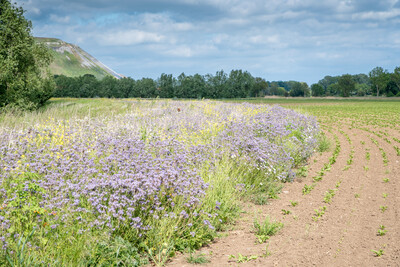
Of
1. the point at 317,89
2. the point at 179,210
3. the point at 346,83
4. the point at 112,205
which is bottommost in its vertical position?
the point at 179,210

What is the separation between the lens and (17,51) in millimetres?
23891

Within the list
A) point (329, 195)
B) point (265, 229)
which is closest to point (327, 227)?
point (265, 229)

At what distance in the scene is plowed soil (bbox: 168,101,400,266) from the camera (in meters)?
4.48

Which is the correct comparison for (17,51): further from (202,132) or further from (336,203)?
(336,203)

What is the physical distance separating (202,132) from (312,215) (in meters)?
4.21

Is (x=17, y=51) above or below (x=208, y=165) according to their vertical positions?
above

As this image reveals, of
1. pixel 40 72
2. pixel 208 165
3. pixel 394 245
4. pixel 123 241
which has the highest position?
pixel 40 72

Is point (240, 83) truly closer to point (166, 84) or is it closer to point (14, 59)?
point (166, 84)

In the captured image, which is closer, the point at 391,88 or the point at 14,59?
the point at 14,59

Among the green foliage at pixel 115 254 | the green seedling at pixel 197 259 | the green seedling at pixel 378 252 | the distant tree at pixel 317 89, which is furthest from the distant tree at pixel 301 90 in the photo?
the green foliage at pixel 115 254

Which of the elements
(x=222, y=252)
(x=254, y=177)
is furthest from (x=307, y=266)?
(x=254, y=177)

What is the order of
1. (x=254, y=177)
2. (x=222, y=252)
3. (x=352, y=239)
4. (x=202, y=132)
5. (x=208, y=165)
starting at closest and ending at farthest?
(x=222, y=252) → (x=352, y=239) → (x=208, y=165) → (x=254, y=177) → (x=202, y=132)

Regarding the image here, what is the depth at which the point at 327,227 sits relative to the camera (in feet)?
18.5

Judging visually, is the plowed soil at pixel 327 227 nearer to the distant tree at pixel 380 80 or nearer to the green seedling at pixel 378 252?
the green seedling at pixel 378 252
